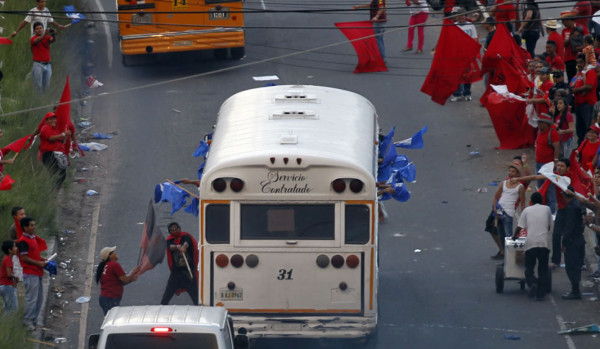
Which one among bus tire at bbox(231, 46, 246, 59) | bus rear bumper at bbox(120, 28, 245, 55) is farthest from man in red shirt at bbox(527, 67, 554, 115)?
bus tire at bbox(231, 46, 246, 59)

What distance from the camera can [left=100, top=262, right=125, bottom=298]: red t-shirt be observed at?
48.5 feet

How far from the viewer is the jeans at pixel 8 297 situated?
14.4 m

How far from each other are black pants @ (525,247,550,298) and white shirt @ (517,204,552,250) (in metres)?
0.09

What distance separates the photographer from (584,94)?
67.0ft

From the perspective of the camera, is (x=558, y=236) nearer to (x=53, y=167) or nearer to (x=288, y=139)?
(x=288, y=139)

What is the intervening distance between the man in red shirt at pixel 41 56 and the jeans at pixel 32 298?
859cm

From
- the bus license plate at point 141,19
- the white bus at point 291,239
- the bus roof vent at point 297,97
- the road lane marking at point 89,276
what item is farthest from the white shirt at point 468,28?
the white bus at point 291,239

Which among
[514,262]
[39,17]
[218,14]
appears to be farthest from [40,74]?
[514,262]

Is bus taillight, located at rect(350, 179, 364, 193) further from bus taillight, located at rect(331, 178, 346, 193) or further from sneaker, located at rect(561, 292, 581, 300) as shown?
sneaker, located at rect(561, 292, 581, 300)

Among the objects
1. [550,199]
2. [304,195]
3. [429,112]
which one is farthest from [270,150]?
[429,112]

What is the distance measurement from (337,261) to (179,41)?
12.5m

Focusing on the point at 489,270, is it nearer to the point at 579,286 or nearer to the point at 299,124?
the point at 579,286

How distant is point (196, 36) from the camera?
25422 millimetres

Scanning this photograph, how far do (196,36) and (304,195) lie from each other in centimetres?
1223
